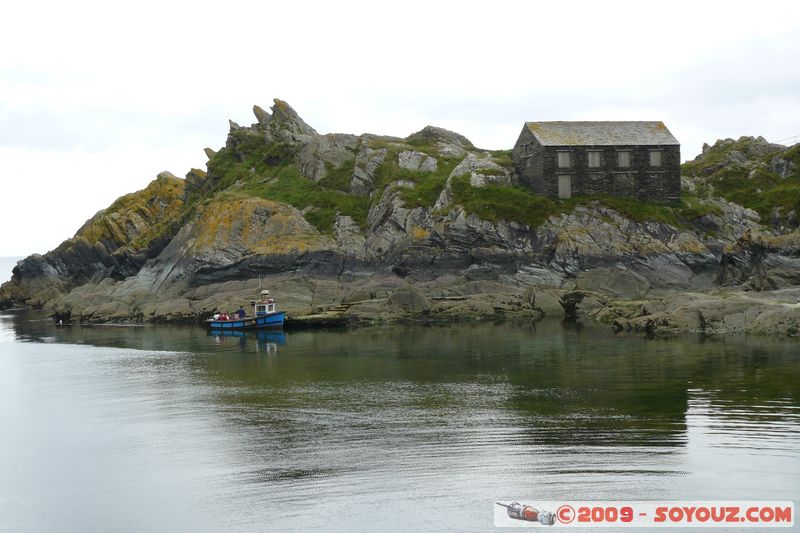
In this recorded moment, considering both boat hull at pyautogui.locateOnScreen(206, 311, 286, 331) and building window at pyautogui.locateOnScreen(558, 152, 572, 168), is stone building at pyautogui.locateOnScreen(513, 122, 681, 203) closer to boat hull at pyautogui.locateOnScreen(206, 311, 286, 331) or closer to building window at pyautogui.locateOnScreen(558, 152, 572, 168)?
building window at pyautogui.locateOnScreen(558, 152, 572, 168)

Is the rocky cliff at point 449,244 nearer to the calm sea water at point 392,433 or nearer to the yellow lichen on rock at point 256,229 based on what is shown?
the yellow lichen on rock at point 256,229

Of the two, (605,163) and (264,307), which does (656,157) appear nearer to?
(605,163)

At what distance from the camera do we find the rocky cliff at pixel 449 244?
70812 mm

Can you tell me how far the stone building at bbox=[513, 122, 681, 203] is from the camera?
86562 millimetres

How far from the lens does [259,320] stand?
71.7m

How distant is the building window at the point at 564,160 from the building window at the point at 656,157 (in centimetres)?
878

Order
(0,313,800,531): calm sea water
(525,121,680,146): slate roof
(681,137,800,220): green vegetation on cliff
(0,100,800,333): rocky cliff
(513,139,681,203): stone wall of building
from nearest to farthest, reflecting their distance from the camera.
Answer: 1. (0,313,800,531): calm sea water
2. (0,100,800,333): rocky cliff
3. (681,137,800,220): green vegetation on cliff
4. (513,139,681,203): stone wall of building
5. (525,121,680,146): slate roof

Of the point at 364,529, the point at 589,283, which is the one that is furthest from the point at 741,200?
the point at 364,529

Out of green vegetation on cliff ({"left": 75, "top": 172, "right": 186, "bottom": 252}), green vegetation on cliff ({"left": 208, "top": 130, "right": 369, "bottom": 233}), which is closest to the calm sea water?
green vegetation on cliff ({"left": 208, "top": 130, "right": 369, "bottom": 233})

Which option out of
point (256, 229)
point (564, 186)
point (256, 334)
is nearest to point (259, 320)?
point (256, 334)

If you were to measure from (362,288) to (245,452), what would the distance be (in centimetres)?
4818

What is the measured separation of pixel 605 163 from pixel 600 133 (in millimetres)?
3580

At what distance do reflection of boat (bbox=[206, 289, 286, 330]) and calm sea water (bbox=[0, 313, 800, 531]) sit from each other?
16380mm

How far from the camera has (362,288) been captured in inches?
3031
